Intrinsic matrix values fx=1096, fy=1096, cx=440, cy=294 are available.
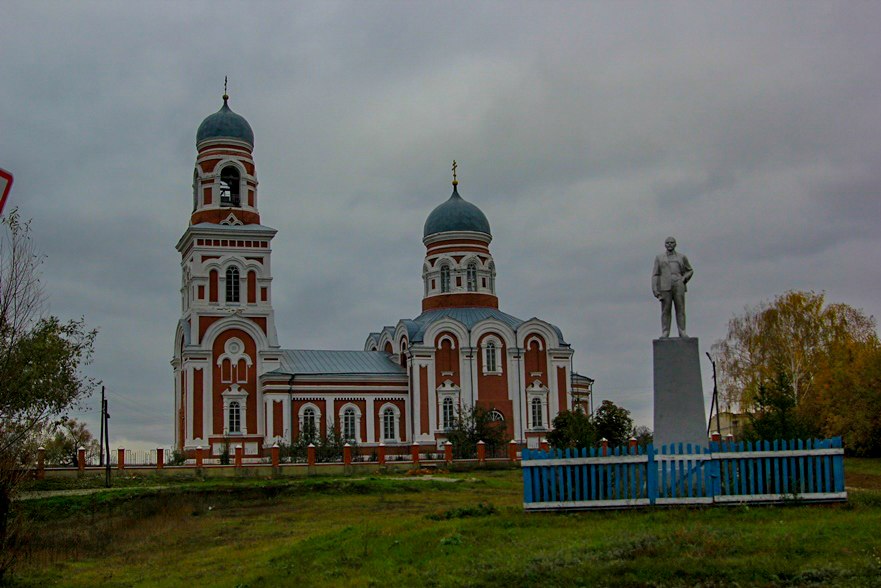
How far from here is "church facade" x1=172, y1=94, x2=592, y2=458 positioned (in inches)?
1951

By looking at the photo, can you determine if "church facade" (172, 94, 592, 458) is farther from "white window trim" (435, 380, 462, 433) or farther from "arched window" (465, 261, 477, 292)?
"arched window" (465, 261, 477, 292)

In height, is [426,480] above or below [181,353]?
below

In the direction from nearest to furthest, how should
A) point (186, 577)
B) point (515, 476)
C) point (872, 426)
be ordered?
point (186, 577) < point (515, 476) < point (872, 426)

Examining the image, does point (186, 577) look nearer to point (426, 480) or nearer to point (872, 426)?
point (426, 480)

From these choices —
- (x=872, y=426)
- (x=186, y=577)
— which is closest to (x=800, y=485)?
(x=186, y=577)

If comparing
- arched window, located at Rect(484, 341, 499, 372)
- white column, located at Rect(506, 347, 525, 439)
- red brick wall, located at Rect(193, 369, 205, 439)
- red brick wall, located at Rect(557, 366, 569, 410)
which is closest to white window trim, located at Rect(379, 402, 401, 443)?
arched window, located at Rect(484, 341, 499, 372)

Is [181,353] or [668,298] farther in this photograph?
[181,353]

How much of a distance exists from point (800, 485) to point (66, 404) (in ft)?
66.8

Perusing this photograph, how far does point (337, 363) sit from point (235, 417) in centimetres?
655

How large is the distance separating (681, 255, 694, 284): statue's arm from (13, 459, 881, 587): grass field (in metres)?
3.88

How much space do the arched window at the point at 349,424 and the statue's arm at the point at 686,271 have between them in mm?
36277

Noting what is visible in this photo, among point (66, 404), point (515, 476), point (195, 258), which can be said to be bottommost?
point (515, 476)

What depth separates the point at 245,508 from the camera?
83.4ft

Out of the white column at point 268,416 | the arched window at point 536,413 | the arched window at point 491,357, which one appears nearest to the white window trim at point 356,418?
the white column at point 268,416
